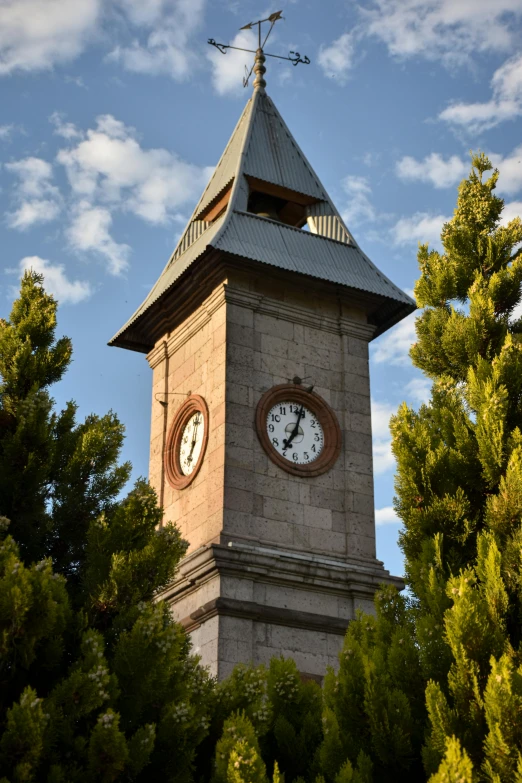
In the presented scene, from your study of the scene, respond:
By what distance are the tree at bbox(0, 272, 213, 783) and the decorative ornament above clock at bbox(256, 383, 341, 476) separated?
8628mm

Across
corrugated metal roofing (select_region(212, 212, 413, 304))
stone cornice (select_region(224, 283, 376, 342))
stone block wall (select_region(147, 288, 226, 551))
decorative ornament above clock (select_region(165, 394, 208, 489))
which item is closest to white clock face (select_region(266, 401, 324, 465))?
stone block wall (select_region(147, 288, 226, 551))

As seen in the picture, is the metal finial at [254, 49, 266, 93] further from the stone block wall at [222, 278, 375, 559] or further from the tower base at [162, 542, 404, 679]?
the tower base at [162, 542, 404, 679]

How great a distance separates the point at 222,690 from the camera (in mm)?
12125

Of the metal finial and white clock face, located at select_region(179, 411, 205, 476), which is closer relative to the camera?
white clock face, located at select_region(179, 411, 205, 476)

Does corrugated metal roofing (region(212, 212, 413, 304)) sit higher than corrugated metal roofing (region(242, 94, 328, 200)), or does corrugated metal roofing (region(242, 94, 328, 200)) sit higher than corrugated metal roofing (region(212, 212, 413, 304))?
corrugated metal roofing (region(242, 94, 328, 200))

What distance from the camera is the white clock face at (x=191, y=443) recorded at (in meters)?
22.3

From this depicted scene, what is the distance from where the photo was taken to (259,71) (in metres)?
27.5

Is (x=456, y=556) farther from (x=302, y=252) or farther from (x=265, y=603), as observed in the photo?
(x=302, y=252)

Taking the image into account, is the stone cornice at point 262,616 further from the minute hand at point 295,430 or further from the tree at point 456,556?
the tree at point 456,556

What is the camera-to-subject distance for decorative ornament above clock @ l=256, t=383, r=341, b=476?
856 inches

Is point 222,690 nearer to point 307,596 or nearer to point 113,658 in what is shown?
point 113,658

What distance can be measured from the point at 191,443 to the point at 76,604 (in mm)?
10827

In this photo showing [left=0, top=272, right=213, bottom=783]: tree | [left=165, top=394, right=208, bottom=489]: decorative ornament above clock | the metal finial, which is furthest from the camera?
the metal finial

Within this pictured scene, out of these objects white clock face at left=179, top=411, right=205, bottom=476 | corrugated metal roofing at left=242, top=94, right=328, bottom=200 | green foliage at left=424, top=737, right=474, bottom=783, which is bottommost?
green foliage at left=424, top=737, right=474, bottom=783
